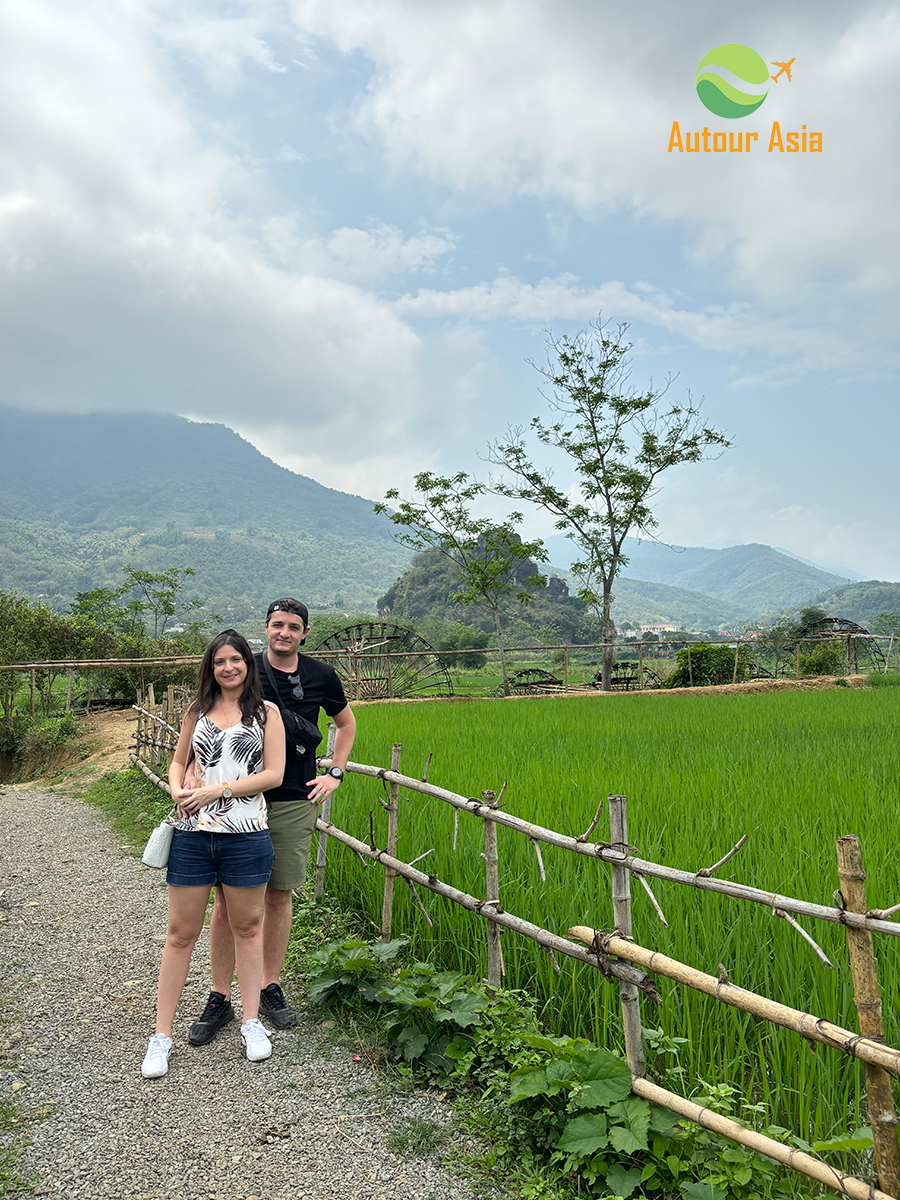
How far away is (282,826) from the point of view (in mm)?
2863

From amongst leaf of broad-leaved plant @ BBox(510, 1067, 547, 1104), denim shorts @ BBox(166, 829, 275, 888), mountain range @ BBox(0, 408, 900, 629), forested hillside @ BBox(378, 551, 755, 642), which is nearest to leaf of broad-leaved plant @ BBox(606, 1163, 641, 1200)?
leaf of broad-leaved plant @ BBox(510, 1067, 547, 1104)

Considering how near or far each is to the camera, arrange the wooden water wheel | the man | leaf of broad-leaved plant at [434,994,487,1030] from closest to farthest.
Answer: leaf of broad-leaved plant at [434,994,487,1030]
the man
the wooden water wheel

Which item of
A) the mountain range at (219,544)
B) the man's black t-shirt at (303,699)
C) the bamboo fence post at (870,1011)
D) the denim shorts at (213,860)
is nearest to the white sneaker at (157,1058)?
the denim shorts at (213,860)

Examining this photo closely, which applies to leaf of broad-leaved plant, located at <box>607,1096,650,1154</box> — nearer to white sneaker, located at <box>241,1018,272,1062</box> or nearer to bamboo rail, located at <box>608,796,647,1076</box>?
bamboo rail, located at <box>608,796,647,1076</box>

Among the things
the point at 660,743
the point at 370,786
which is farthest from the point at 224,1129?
the point at 660,743

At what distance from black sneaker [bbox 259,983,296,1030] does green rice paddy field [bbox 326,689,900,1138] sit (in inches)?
24.4

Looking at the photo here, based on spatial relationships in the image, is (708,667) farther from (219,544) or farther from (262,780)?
(219,544)

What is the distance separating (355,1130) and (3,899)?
366cm

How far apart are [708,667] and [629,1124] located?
1826cm

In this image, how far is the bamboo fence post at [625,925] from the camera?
6.74 feet

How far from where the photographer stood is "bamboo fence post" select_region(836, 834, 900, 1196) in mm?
1574

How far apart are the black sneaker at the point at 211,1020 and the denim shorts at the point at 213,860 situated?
0.58 m

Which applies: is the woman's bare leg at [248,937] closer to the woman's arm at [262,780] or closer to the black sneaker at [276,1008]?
the black sneaker at [276,1008]

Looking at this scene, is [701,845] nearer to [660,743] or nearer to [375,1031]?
[375,1031]
